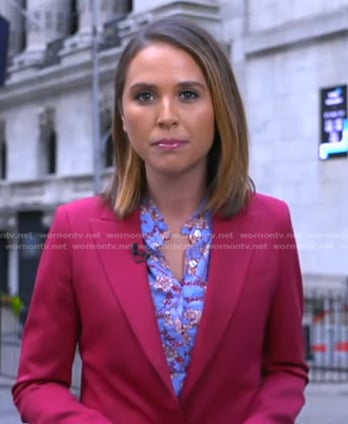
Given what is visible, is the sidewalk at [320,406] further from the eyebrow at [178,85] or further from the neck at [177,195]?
the eyebrow at [178,85]

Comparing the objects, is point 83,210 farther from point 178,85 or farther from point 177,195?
point 178,85

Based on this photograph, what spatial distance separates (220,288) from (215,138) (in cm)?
39

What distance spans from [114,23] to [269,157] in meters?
7.83

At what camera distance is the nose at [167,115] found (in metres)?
2.18

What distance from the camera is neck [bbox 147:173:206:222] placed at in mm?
2332

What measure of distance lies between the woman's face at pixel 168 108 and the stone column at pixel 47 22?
27.7 meters

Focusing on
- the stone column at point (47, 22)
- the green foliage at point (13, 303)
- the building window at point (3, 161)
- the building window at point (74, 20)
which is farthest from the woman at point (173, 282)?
the building window at point (3, 161)

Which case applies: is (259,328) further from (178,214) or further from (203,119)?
(203,119)

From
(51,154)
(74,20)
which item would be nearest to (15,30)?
(74,20)

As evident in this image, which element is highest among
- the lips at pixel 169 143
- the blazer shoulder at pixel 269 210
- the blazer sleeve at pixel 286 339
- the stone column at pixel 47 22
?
the stone column at pixel 47 22

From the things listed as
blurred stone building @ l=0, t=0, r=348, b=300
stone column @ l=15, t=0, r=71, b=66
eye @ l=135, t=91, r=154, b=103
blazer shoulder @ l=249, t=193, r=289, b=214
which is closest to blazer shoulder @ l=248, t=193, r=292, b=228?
blazer shoulder @ l=249, t=193, r=289, b=214

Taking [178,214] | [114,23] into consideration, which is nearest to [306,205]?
[114,23]

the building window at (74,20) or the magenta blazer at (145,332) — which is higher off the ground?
the building window at (74,20)

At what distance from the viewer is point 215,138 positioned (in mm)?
2346
